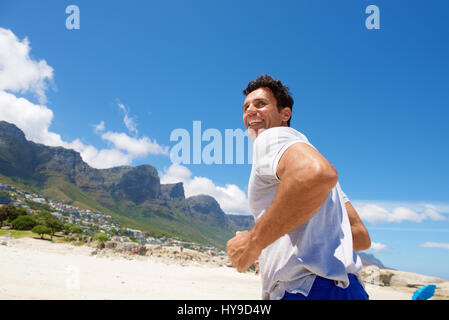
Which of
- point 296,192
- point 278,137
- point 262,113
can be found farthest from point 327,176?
point 262,113

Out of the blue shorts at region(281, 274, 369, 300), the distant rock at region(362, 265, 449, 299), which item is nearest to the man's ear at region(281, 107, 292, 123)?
the blue shorts at region(281, 274, 369, 300)

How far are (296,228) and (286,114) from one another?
946 mm

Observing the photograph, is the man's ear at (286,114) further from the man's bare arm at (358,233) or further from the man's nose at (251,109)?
the man's bare arm at (358,233)

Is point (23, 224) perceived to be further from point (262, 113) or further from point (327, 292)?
point (327, 292)

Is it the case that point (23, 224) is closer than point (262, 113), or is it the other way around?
point (262, 113)

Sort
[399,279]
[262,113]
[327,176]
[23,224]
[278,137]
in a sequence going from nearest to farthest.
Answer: [327,176] → [278,137] → [262,113] → [399,279] → [23,224]

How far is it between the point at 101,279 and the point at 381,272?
15206 mm

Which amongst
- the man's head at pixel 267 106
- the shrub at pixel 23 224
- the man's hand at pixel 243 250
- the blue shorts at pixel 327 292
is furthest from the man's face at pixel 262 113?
the shrub at pixel 23 224

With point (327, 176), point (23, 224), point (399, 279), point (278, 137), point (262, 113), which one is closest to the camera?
point (327, 176)

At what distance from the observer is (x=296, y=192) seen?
1.05 metres

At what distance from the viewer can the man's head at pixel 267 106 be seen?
6.10ft
